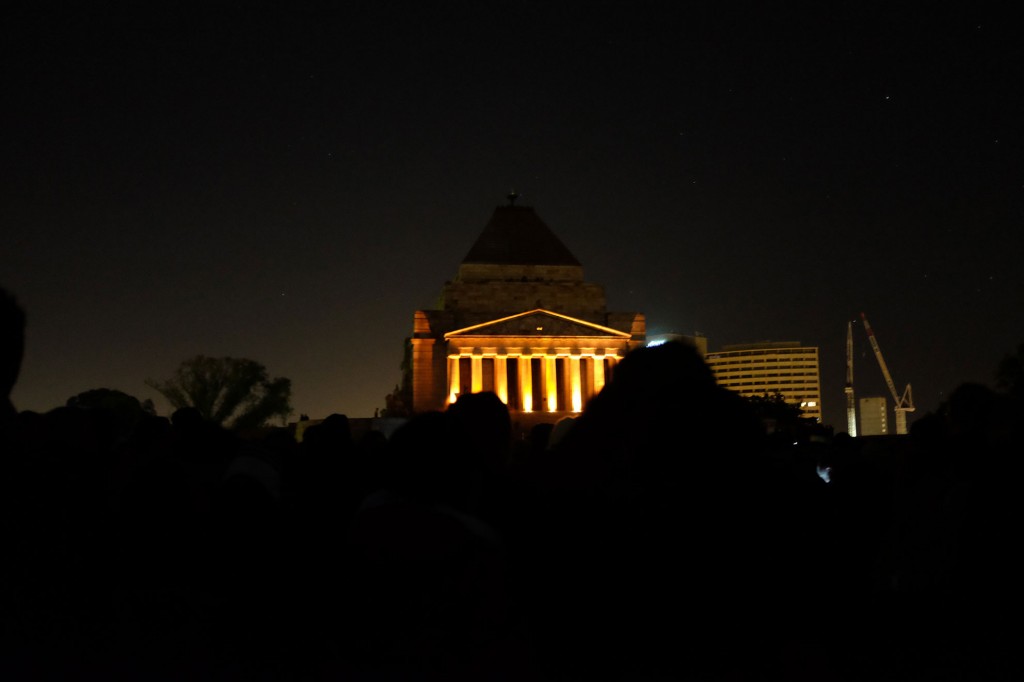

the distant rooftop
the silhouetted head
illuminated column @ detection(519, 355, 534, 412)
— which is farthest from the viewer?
the distant rooftop

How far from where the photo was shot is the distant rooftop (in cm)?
7119

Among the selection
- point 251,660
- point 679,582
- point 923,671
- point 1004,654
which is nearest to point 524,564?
point 679,582

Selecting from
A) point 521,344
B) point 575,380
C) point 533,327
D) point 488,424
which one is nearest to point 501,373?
point 521,344

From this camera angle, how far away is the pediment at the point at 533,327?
6034cm

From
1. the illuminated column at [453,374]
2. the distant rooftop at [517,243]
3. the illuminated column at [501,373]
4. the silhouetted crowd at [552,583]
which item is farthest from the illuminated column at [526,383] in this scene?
the silhouetted crowd at [552,583]

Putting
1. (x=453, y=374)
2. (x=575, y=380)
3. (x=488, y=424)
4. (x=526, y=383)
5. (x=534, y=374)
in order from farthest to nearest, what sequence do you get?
1. (x=534, y=374)
2. (x=453, y=374)
3. (x=575, y=380)
4. (x=526, y=383)
5. (x=488, y=424)

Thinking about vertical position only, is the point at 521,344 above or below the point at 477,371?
above

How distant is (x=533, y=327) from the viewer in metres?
60.4

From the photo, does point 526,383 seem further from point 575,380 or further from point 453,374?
point 453,374

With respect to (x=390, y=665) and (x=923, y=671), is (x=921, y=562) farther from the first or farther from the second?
(x=390, y=665)

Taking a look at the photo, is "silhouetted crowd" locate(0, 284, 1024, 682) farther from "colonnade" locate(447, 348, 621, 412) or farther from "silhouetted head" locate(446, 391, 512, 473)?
"colonnade" locate(447, 348, 621, 412)

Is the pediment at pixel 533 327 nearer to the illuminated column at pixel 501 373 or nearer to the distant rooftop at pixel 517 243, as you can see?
the illuminated column at pixel 501 373

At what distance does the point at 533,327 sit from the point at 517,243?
14.7 m

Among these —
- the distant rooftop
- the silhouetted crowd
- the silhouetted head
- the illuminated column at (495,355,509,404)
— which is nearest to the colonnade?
the illuminated column at (495,355,509,404)
